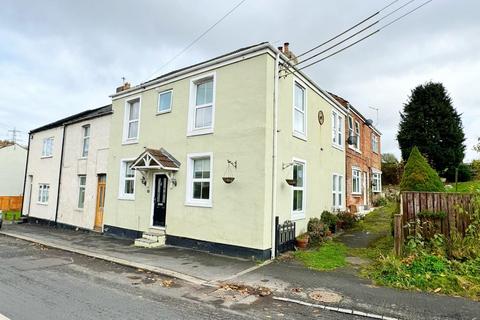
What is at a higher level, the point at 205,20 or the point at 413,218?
the point at 205,20

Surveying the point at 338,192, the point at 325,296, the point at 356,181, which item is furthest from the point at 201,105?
the point at 356,181

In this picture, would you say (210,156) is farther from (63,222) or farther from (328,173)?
(63,222)

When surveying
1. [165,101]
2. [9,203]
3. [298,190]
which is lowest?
[9,203]

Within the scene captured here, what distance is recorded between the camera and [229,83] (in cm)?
1066

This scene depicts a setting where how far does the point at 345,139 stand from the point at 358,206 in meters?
4.72

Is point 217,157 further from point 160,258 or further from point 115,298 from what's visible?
point 115,298

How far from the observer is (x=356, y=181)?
19391 mm

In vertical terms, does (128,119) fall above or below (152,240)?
above

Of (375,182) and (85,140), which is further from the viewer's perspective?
(375,182)

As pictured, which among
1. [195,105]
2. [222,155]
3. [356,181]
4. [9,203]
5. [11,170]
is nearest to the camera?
[222,155]

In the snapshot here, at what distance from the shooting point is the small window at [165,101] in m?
12.6

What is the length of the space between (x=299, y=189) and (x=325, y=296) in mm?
6089

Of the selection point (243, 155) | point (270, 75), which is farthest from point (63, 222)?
point (270, 75)

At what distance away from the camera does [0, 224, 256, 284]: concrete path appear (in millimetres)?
7871
